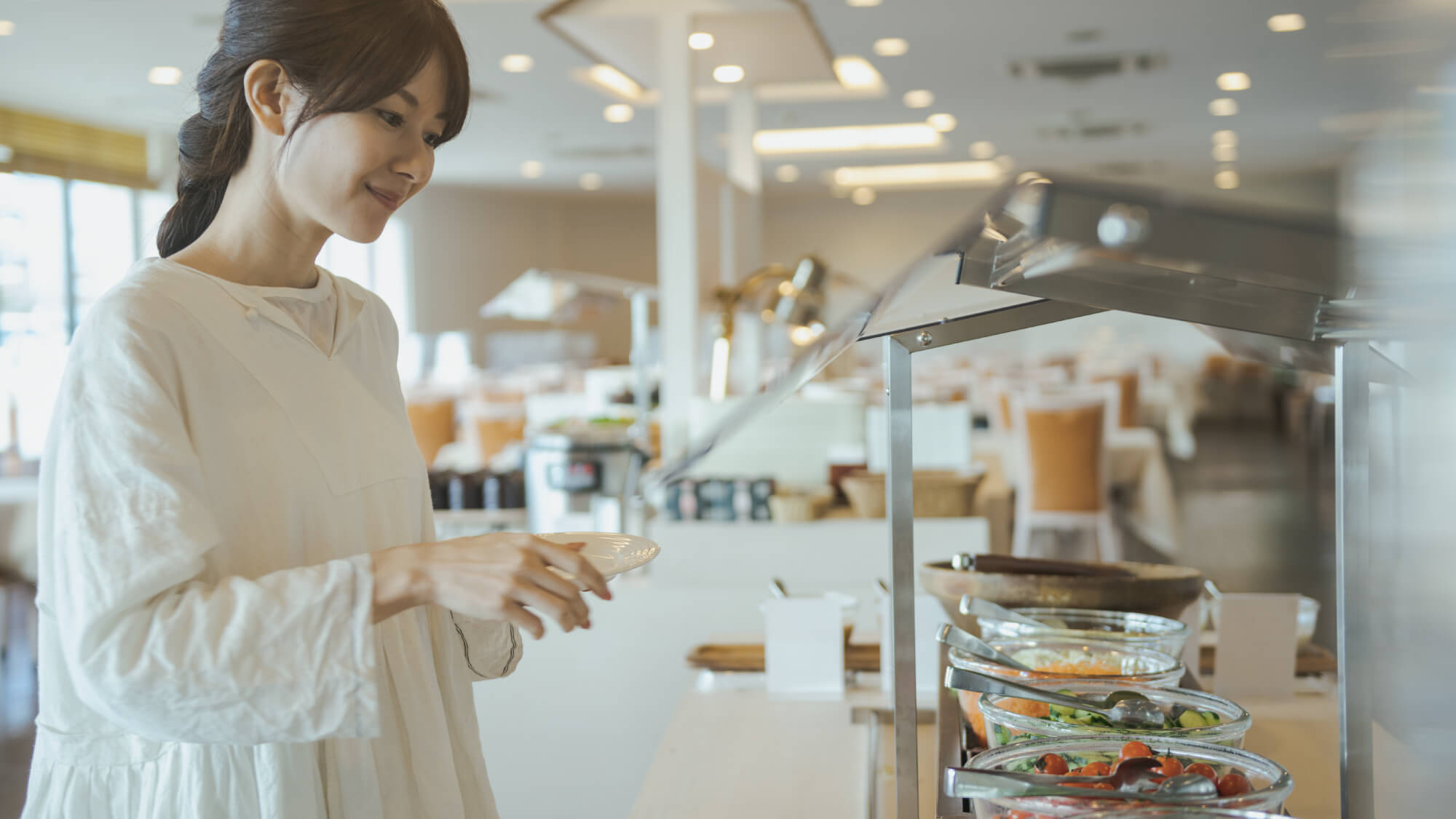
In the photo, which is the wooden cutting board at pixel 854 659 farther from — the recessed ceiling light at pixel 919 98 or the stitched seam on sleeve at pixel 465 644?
the recessed ceiling light at pixel 919 98

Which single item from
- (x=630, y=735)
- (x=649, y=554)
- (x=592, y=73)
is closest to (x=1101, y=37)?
(x=592, y=73)

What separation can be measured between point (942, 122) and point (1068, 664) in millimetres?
7200

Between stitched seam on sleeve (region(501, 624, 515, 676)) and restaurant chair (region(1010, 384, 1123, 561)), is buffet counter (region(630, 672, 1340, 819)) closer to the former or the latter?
stitched seam on sleeve (region(501, 624, 515, 676))

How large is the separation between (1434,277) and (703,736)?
958mm

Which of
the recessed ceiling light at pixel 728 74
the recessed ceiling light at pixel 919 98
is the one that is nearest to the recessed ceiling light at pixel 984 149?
the recessed ceiling light at pixel 919 98


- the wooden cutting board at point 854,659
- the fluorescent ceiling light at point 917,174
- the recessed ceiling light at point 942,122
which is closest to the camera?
the wooden cutting board at point 854,659

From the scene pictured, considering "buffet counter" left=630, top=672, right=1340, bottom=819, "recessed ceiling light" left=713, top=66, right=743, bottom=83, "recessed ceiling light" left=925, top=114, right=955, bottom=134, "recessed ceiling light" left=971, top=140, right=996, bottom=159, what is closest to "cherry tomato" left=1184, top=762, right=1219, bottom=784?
"buffet counter" left=630, top=672, right=1340, bottom=819

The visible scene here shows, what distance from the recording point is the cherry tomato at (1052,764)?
0.79 metres

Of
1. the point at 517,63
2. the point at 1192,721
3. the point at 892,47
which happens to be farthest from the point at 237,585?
the point at 517,63

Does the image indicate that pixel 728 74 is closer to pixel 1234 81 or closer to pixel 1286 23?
pixel 1286 23

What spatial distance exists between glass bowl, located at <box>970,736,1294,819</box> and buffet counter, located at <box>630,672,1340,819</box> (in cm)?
21

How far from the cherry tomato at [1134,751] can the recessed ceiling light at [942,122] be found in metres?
7.16

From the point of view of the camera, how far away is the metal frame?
0.86 metres

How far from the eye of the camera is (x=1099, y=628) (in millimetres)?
1135
